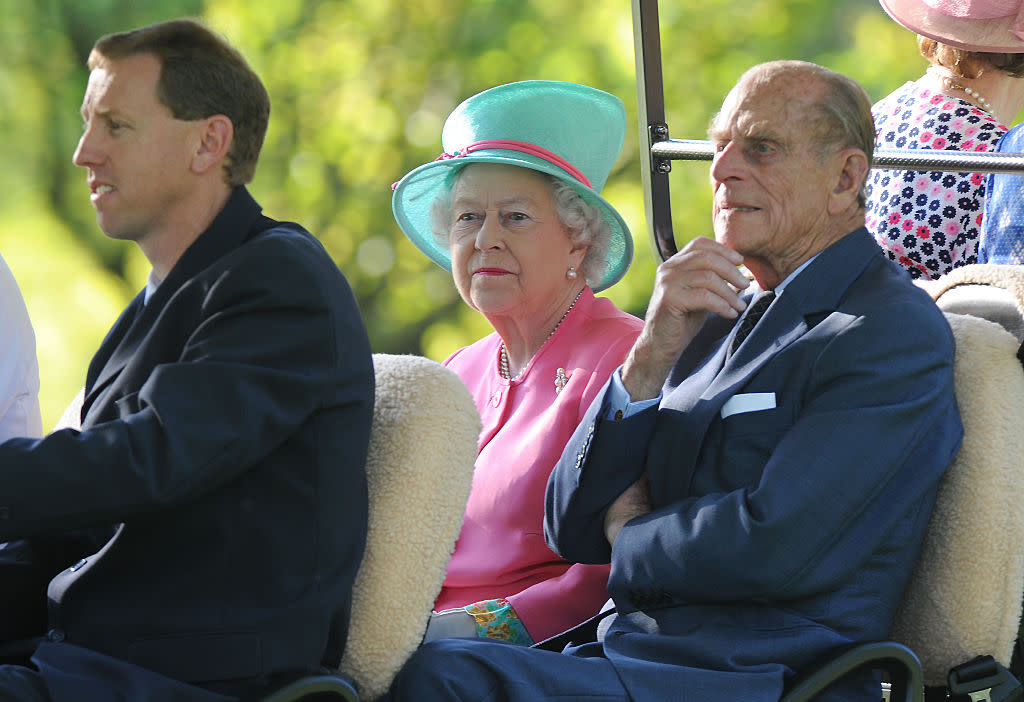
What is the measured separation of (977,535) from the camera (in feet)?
6.81

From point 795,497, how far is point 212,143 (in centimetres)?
101

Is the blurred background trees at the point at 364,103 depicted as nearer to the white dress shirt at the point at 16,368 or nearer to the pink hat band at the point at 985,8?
the pink hat band at the point at 985,8

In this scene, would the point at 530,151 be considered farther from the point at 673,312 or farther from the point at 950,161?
the point at 950,161

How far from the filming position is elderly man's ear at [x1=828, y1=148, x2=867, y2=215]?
2.33 metres

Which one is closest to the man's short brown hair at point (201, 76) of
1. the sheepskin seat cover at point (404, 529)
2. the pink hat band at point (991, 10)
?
the sheepskin seat cover at point (404, 529)

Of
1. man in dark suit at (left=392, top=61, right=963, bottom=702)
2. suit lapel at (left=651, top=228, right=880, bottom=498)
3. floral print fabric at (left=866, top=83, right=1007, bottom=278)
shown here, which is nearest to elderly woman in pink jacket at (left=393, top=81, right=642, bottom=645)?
man in dark suit at (left=392, top=61, right=963, bottom=702)

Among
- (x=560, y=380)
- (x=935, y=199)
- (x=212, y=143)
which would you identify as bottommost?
(x=560, y=380)

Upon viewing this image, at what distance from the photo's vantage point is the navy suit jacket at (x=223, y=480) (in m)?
1.85

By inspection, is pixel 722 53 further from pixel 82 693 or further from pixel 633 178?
pixel 82 693

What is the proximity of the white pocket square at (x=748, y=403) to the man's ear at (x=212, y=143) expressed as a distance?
86 cm

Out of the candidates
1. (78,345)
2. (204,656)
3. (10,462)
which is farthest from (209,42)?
(78,345)

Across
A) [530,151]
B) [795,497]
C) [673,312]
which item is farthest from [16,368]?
[795,497]

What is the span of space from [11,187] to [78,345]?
823 mm

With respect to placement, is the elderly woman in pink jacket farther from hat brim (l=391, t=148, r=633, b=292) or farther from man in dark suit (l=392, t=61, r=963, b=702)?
man in dark suit (l=392, t=61, r=963, b=702)
